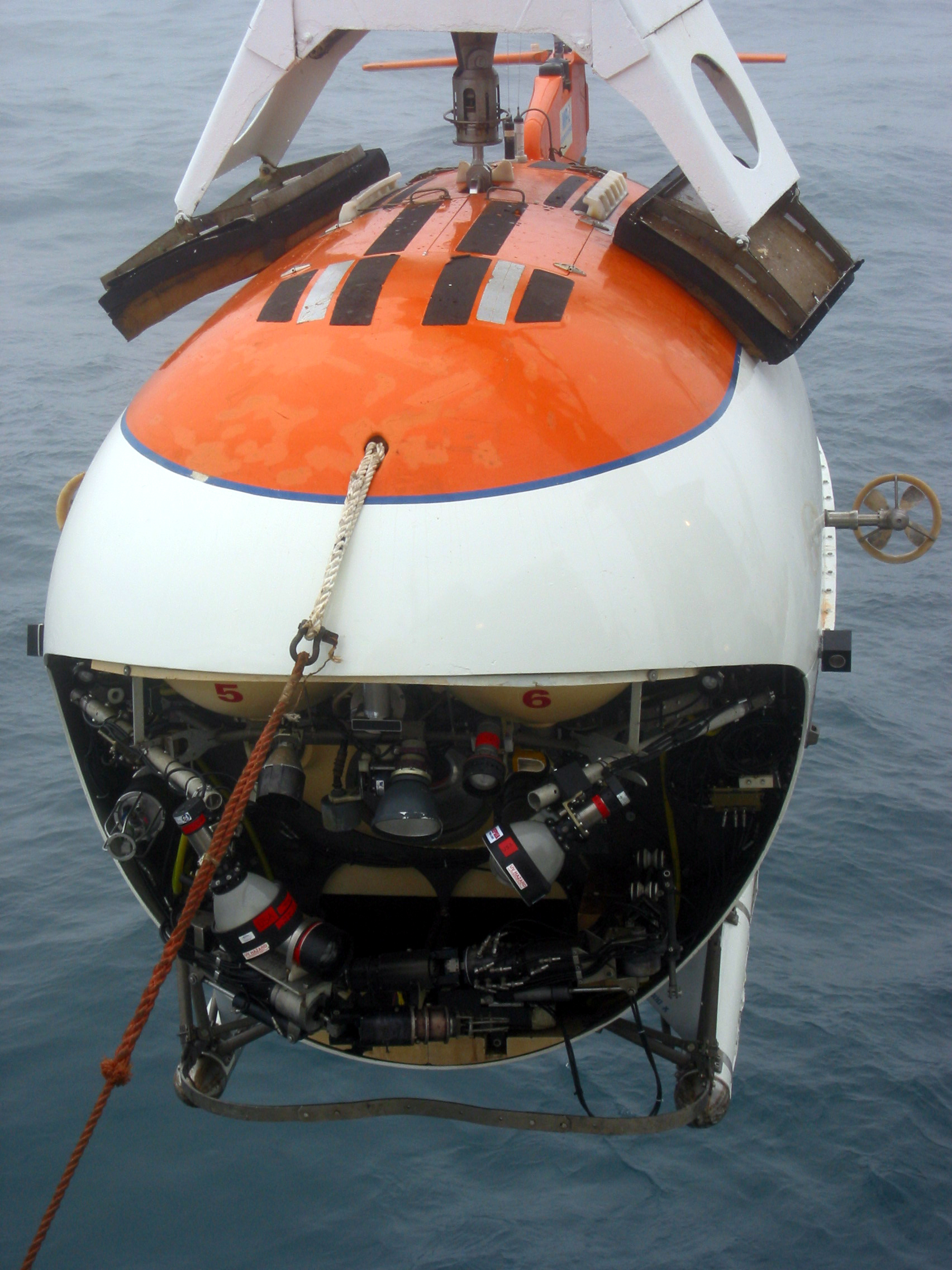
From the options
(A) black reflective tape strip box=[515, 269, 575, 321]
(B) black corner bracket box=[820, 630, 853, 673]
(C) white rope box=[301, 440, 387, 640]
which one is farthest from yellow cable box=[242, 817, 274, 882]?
(B) black corner bracket box=[820, 630, 853, 673]

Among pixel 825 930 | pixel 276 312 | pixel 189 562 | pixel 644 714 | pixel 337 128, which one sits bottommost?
pixel 825 930

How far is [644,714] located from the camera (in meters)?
5.25

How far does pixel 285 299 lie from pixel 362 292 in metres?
0.42

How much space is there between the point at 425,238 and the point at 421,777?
2.74 metres

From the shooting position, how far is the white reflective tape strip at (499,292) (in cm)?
511

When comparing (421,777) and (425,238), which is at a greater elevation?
(425,238)

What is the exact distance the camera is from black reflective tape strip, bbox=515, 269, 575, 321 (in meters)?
5.16

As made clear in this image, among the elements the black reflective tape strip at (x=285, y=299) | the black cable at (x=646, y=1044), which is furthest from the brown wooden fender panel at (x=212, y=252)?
the black cable at (x=646, y=1044)

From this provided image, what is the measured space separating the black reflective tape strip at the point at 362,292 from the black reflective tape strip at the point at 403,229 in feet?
0.51

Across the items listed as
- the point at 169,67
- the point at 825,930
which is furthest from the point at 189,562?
the point at 169,67

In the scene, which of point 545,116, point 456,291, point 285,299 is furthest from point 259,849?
point 545,116

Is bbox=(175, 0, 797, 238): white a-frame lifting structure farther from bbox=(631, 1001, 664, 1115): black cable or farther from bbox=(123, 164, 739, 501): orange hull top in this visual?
bbox=(631, 1001, 664, 1115): black cable

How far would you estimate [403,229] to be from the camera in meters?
6.09

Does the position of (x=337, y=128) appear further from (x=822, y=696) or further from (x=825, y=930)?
(x=825, y=930)
